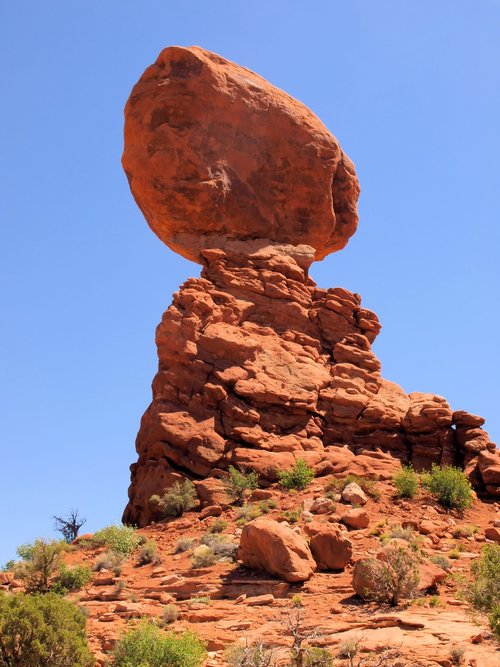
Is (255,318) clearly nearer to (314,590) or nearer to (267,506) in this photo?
(267,506)

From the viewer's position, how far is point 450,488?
71.1 feet

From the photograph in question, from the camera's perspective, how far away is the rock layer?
23.0m

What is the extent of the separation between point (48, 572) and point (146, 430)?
684 centimetres

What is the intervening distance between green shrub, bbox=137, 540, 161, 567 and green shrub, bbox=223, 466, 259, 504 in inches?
121

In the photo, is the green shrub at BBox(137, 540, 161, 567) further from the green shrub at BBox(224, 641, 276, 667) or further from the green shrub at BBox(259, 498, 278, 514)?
the green shrub at BBox(224, 641, 276, 667)

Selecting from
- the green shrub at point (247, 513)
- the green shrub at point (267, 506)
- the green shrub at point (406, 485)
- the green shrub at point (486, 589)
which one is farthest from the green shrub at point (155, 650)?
the green shrub at point (406, 485)

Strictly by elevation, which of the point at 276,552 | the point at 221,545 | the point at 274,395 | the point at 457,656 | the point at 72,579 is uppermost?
the point at 274,395

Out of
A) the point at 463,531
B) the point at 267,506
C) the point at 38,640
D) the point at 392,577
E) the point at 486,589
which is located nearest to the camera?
the point at 38,640

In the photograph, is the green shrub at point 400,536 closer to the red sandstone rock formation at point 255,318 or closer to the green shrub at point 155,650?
the red sandstone rock formation at point 255,318

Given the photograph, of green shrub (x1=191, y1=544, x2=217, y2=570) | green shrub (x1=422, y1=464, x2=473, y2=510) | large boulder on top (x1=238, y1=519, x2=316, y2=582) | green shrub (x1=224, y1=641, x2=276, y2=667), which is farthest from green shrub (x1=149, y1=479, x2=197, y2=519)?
green shrub (x1=224, y1=641, x2=276, y2=667)

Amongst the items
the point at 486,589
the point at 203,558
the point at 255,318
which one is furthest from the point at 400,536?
the point at 255,318

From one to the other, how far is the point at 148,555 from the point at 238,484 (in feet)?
12.1

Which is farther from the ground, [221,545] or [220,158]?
[220,158]

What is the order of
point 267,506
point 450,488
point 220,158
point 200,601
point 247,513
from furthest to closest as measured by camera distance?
point 220,158
point 450,488
point 267,506
point 247,513
point 200,601
